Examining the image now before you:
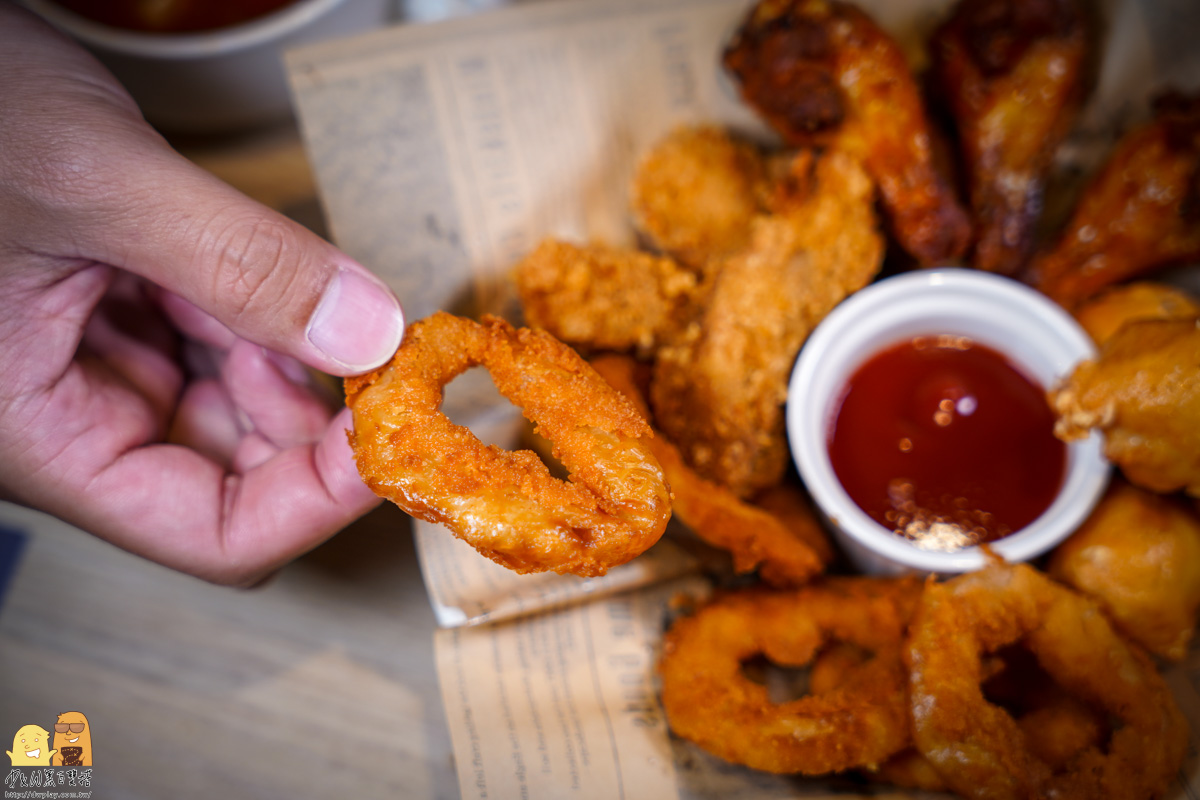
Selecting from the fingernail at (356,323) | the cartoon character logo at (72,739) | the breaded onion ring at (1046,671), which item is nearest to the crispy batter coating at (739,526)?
the breaded onion ring at (1046,671)

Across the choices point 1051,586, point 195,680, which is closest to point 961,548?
point 1051,586

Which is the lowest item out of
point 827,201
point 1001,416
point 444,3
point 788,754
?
point 788,754

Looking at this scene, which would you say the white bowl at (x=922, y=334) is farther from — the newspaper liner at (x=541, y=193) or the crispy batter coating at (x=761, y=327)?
the newspaper liner at (x=541, y=193)

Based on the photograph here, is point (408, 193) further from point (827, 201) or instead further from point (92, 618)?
point (92, 618)

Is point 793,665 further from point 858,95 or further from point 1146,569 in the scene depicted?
point 858,95

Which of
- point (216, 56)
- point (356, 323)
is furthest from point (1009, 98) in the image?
point (216, 56)
